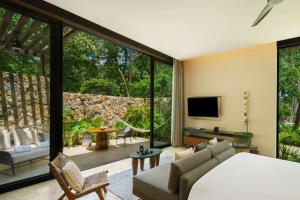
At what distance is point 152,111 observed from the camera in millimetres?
4941

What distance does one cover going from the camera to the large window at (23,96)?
105 inches

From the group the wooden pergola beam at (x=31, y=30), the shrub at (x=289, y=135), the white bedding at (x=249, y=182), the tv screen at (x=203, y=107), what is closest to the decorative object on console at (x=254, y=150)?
the shrub at (x=289, y=135)

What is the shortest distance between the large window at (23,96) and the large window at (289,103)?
4515 millimetres

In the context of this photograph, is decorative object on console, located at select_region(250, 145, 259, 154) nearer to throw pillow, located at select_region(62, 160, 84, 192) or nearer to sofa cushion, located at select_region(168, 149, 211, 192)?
sofa cushion, located at select_region(168, 149, 211, 192)

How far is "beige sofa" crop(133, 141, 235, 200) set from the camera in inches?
71.8

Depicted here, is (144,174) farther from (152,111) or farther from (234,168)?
(152,111)

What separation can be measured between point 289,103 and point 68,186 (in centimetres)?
429

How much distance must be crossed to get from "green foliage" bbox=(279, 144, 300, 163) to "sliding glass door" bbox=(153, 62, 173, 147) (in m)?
2.67

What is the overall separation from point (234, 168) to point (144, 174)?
105cm

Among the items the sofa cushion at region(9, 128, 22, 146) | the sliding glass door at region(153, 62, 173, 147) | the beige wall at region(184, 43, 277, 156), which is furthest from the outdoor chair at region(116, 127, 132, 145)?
the sofa cushion at region(9, 128, 22, 146)

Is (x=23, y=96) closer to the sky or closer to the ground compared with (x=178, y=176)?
closer to the sky

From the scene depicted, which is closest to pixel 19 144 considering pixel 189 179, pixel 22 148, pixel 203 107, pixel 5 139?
pixel 22 148

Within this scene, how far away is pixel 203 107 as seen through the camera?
5.04 metres

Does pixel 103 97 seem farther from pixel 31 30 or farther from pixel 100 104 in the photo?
pixel 31 30
